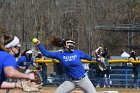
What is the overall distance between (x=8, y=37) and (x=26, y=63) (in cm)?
1060

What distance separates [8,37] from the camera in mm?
6727

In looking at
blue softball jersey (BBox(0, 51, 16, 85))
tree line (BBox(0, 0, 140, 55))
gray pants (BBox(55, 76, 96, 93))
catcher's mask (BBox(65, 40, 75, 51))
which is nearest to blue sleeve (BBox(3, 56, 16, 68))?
blue softball jersey (BBox(0, 51, 16, 85))

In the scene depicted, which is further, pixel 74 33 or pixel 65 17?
pixel 65 17

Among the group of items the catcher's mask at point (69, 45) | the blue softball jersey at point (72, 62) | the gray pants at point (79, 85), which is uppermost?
the catcher's mask at point (69, 45)

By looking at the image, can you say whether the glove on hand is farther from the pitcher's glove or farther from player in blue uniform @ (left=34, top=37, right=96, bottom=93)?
player in blue uniform @ (left=34, top=37, right=96, bottom=93)

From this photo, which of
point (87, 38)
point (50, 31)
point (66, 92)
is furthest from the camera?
point (50, 31)

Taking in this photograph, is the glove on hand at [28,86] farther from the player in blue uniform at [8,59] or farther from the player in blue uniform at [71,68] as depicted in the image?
the player in blue uniform at [71,68]

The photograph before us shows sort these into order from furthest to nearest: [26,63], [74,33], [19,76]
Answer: [74,33] → [26,63] → [19,76]

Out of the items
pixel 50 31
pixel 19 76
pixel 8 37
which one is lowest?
pixel 50 31

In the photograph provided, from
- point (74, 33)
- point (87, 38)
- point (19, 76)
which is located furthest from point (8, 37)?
point (74, 33)

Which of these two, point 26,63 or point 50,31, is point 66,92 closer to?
point 26,63

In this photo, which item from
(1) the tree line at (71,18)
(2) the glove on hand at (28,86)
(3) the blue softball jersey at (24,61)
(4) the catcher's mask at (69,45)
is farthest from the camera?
(1) the tree line at (71,18)

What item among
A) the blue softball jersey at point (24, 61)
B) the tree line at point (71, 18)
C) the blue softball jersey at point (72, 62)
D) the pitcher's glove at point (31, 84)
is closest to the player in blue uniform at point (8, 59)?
the pitcher's glove at point (31, 84)

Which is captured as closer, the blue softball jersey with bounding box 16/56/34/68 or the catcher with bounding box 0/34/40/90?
the catcher with bounding box 0/34/40/90
